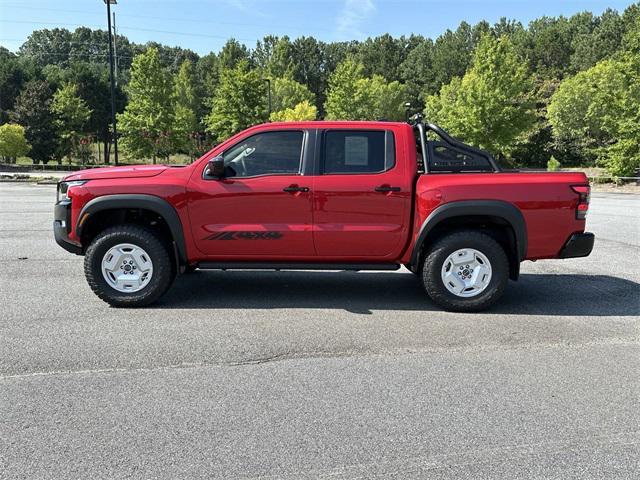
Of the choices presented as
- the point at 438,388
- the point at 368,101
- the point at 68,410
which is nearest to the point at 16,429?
the point at 68,410

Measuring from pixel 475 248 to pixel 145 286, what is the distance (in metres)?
3.41

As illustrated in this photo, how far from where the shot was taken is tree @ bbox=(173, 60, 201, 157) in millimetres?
45812

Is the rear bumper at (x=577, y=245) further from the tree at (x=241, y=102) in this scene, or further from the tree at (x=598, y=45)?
the tree at (x=598, y=45)

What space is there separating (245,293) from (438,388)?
10.3 feet

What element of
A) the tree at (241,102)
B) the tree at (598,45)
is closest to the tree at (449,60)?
the tree at (598,45)

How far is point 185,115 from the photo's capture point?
55125 mm

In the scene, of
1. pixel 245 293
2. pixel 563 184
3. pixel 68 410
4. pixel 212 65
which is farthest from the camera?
pixel 212 65

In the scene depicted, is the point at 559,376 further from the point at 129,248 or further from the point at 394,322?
the point at 129,248

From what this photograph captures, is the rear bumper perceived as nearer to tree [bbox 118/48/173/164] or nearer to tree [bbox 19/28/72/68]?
tree [bbox 118/48/173/164]

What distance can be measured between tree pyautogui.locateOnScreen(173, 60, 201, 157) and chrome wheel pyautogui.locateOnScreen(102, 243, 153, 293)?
134 ft

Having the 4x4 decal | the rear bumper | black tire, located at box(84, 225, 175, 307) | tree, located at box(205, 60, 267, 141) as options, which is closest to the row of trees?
tree, located at box(205, 60, 267, 141)

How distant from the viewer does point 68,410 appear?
11.4 ft

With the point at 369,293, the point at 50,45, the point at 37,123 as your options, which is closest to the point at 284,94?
the point at 37,123

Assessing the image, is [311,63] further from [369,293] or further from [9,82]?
[369,293]
